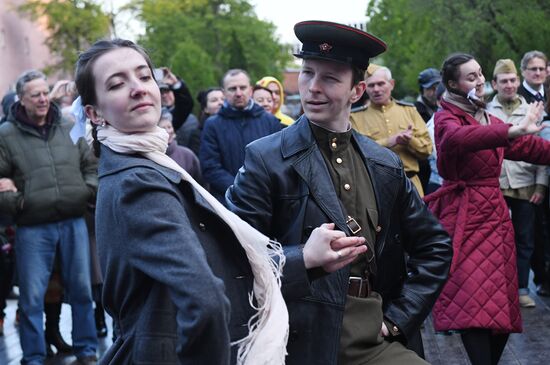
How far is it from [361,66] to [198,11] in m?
53.8

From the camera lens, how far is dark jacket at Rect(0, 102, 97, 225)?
7777 mm

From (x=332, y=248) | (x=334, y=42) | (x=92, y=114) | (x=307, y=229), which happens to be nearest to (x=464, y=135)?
(x=334, y=42)

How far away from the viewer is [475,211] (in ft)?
20.8

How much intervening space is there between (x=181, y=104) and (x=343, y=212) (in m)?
6.69

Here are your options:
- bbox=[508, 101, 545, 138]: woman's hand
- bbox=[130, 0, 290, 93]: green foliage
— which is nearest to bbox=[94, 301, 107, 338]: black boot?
bbox=[508, 101, 545, 138]: woman's hand

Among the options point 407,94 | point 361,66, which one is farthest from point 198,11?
point 361,66

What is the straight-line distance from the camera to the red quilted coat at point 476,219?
19.9ft

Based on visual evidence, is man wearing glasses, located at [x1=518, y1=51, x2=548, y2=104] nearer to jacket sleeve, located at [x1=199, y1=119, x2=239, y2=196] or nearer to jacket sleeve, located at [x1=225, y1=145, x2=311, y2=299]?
jacket sleeve, located at [x1=199, y1=119, x2=239, y2=196]

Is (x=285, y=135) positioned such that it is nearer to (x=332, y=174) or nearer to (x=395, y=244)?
(x=332, y=174)

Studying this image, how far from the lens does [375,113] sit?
349 inches

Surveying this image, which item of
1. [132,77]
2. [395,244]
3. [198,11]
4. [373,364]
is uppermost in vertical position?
[198,11]

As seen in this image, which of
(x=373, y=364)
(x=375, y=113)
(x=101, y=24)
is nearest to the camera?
(x=373, y=364)

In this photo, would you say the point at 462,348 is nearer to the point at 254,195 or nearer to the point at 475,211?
the point at 475,211

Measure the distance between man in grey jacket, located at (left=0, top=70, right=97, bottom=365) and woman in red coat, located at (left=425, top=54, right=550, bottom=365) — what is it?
304 cm
